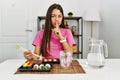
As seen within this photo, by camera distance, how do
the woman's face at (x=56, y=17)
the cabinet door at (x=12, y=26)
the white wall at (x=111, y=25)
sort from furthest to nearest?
the cabinet door at (x=12, y=26) < the white wall at (x=111, y=25) < the woman's face at (x=56, y=17)

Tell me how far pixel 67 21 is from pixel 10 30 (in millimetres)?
1213

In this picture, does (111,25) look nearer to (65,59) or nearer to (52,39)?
(52,39)

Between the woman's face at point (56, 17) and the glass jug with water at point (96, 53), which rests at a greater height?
the woman's face at point (56, 17)

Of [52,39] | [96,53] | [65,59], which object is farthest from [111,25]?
[65,59]

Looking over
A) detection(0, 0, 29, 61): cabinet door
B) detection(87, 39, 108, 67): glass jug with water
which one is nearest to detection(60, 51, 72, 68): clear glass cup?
detection(87, 39, 108, 67): glass jug with water

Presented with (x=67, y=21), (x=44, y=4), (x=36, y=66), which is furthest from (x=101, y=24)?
(x=36, y=66)

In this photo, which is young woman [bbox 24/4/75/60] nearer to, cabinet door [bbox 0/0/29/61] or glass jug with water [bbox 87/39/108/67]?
glass jug with water [bbox 87/39/108/67]

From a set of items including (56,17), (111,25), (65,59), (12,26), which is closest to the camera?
(65,59)

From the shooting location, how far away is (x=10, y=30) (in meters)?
4.02

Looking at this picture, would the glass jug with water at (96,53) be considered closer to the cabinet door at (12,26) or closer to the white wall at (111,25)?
the white wall at (111,25)

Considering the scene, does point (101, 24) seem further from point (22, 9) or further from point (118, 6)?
point (22, 9)

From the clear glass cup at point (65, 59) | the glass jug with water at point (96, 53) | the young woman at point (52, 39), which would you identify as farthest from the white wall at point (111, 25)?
the clear glass cup at point (65, 59)

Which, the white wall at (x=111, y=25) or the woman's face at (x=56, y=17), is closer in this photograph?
the woman's face at (x=56, y=17)

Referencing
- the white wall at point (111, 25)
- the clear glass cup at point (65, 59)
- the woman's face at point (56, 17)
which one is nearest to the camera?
the clear glass cup at point (65, 59)
